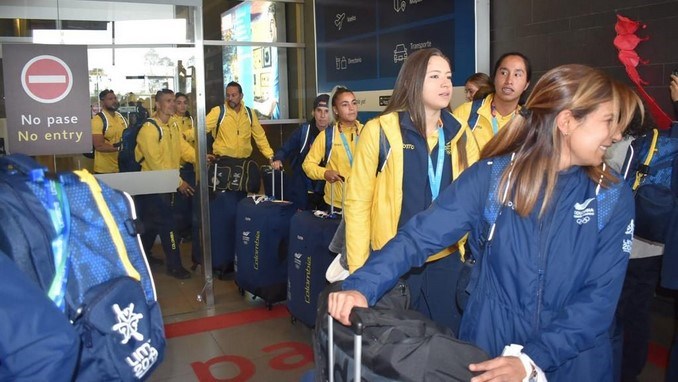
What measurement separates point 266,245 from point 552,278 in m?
3.52

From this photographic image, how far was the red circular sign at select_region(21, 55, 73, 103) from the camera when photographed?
4199 millimetres

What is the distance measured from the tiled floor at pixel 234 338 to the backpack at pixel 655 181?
1.09 m

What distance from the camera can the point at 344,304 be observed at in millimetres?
1441

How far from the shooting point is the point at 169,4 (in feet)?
15.6

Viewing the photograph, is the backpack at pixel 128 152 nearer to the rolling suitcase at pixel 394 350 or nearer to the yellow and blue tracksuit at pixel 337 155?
the yellow and blue tracksuit at pixel 337 155

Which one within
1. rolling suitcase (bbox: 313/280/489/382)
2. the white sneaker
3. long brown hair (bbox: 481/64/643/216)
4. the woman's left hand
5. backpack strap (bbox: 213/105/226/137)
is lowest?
the white sneaker

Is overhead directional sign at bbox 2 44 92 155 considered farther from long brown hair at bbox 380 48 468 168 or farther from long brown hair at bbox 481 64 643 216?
long brown hair at bbox 481 64 643 216

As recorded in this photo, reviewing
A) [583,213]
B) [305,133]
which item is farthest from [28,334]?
[305,133]

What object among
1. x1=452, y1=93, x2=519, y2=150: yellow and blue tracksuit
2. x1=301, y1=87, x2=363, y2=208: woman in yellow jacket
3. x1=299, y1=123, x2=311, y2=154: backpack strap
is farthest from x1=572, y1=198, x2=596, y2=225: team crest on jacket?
x1=299, y1=123, x2=311, y2=154: backpack strap

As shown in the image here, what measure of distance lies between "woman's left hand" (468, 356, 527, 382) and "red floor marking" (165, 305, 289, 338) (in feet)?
11.5

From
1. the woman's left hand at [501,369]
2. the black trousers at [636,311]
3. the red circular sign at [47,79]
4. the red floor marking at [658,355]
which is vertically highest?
the red circular sign at [47,79]

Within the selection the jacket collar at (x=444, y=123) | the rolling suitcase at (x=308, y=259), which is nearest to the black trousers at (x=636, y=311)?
the jacket collar at (x=444, y=123)

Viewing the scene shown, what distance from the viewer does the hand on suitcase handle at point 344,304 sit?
1.41 metres

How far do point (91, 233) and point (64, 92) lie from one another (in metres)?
3.14
